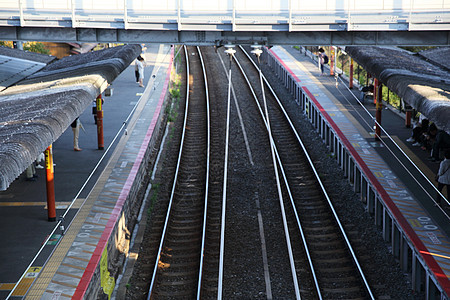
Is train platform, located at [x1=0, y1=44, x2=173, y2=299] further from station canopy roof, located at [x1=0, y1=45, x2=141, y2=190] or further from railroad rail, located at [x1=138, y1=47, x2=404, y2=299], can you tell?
station canopy roof, located at [x1=0, y1=45, x2=141, y2=190]

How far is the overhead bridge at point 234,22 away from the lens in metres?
16.4

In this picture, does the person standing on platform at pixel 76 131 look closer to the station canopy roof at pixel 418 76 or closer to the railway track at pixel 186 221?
the railway track at pixel 186 221

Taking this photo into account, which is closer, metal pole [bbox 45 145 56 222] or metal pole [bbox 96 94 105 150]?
metal pole [bbox 45 145 56 222]

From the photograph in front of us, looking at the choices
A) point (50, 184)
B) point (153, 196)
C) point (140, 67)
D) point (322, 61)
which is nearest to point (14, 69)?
point (140, 67)

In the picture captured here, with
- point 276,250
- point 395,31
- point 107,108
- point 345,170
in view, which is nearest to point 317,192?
point 345,170

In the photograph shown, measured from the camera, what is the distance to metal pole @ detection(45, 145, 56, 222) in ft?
42.5

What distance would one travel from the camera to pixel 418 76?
16734mm

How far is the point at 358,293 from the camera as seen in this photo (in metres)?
11.8

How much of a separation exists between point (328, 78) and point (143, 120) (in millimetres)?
10487

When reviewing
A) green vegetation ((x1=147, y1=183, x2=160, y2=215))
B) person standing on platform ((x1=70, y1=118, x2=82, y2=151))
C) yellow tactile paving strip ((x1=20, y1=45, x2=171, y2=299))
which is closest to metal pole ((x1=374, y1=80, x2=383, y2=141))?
green vegetation ((x1=147, y1=183, x2=160, y2=215))

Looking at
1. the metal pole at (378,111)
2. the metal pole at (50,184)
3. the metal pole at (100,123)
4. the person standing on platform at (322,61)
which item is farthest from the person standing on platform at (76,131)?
the person standing on platform at (322,61)

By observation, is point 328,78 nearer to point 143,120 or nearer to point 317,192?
point 143,120

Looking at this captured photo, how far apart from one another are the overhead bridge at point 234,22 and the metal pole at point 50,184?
5.15 meters

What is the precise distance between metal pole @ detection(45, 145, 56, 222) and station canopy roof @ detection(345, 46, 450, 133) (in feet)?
25.6
